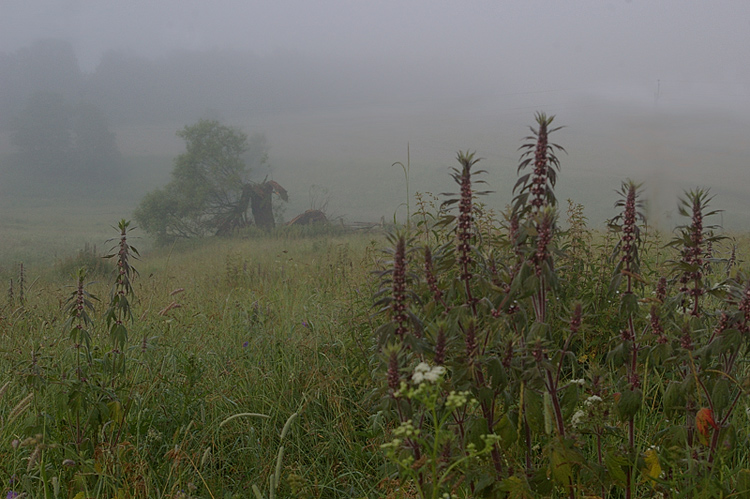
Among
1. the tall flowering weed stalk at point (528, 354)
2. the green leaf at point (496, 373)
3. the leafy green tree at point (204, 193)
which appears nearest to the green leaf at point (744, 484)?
the tall flowering weed stalk at point (528, 354)

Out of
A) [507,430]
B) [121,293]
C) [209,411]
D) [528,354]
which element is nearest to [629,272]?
[528,354]

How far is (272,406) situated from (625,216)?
8.01 ft

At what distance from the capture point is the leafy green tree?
2584 centimetres

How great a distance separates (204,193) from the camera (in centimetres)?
2773

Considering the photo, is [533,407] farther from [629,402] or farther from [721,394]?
[721,394]

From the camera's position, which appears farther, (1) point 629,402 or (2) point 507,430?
(1) point 629,402

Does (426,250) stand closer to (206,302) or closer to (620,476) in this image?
(620,476)

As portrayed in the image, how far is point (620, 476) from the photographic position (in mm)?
2098

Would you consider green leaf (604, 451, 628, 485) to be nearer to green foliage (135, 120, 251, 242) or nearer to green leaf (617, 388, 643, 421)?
green leaf (617, 388, 643, 421)

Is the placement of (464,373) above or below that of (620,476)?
above

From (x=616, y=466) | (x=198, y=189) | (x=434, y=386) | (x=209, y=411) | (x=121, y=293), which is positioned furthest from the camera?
(x=198, y=189)

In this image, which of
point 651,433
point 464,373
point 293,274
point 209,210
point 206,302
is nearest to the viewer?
point 464,373

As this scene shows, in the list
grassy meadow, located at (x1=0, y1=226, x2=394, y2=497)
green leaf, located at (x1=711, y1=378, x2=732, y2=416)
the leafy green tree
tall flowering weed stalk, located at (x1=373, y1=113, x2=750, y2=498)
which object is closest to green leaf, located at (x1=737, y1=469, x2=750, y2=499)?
tall flowering weed stalk, located at (x1=373, y1=113, x2=750, y2=498)

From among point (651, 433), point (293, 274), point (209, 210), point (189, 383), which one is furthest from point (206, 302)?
point (209, 210)
